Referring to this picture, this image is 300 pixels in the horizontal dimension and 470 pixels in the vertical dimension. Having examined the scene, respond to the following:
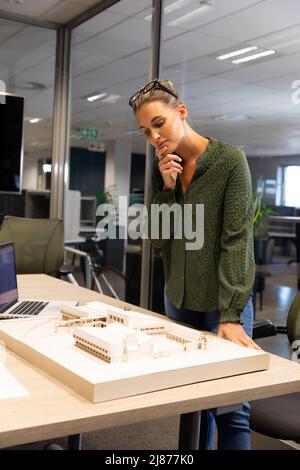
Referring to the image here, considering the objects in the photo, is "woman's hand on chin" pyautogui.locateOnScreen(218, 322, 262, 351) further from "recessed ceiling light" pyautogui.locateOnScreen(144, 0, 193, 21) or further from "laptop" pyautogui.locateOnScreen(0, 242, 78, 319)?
"recessed ceiling light" pyautogui.locateOnScreen(144, 0, 193, 21)

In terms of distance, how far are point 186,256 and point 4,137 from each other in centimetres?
340

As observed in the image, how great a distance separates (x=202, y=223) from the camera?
160cm

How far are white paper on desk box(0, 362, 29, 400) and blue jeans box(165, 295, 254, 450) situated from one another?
586 mm

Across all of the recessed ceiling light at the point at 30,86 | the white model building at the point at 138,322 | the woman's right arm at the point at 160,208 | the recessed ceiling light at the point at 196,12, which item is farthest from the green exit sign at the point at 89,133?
the white model building at the point at 138,322

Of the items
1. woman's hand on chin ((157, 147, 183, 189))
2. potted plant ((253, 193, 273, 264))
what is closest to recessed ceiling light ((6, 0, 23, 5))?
potted plant ((253, 193, 273, 264))

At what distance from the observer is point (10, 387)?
108 cm

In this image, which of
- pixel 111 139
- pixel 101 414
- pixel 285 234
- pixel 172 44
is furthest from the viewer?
pixel 111 139

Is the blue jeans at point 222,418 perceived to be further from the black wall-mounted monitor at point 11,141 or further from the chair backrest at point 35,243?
the black wall-mounted monitor at point 11,141

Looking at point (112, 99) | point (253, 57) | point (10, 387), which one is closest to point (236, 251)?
point (10, 387)

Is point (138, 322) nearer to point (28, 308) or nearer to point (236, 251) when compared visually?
point (236, 251)

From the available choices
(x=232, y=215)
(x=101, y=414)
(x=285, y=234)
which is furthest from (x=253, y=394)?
(x=285, y=234)

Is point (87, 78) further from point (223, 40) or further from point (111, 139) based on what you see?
point (223, 40)

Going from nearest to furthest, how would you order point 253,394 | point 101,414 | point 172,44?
point 101,414, point 253,394, point 172,44

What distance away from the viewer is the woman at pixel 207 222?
4.91 ft
